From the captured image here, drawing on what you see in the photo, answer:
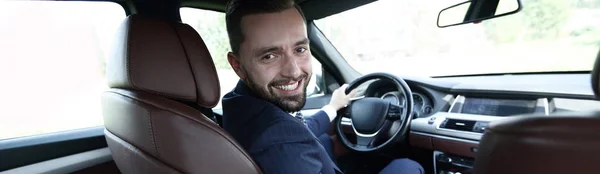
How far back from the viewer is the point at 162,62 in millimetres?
1409

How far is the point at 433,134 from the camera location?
2.54 metres

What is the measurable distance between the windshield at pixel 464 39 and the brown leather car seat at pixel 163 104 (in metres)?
1.69

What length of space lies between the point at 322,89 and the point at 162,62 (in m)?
2.42

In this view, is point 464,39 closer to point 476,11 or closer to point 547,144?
point 476,11

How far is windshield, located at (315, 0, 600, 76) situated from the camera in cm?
295

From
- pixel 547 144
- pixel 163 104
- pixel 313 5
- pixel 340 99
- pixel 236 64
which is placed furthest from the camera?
pixel 313 5

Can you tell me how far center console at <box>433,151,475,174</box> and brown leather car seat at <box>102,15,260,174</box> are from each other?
153cm

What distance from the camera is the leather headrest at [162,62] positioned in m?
1.37

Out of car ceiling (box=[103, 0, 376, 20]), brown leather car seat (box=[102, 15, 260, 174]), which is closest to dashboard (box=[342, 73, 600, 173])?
car ceiling (box=[103, 0, 376, 20])

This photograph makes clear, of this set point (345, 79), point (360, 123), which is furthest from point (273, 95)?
point (345, 79)

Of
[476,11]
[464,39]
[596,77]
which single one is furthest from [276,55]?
[464,39]

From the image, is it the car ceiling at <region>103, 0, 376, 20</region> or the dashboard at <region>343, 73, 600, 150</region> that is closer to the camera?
the dashboard at <region>343, 73, 600, 150</region>

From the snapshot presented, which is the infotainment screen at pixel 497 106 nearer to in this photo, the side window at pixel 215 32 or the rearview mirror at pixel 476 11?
the rearview mirror at pixel 476 11

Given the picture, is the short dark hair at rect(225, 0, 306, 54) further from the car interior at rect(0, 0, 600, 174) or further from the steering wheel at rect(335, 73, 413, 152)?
the steering wheel at rect(335, 73, 413, 152)
